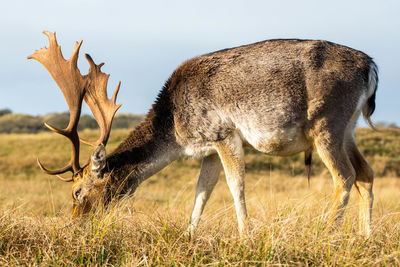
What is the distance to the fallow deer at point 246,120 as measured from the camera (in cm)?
710

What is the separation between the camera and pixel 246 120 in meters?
7.25

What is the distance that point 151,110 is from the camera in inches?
322

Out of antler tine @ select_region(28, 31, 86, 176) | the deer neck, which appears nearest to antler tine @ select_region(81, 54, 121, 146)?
antler tine @ select_region(28, 31, 86, 176)

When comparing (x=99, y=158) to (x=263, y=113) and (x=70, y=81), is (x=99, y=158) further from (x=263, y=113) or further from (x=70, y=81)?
(x=263, y=113)

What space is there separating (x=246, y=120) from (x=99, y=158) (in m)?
2.36

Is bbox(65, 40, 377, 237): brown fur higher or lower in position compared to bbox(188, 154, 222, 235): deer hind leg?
higher

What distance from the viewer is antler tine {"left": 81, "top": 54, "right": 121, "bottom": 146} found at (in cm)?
832

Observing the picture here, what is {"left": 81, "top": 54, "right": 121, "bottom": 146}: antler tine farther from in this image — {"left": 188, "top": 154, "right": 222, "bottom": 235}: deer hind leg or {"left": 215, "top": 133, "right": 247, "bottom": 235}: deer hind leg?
{"left": 215, "top": 133, "right": 247, "bottom": 235}: deer hind leg

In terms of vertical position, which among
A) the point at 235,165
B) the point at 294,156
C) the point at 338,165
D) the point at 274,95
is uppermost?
the point at 274,95

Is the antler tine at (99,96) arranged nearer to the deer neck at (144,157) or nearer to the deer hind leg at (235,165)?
the deer neck at (144,157)

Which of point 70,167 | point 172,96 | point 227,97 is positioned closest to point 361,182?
point 227,97

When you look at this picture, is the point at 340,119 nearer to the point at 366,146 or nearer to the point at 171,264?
the point at 171,264

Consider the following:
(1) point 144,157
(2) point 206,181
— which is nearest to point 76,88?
(1) point 144,157

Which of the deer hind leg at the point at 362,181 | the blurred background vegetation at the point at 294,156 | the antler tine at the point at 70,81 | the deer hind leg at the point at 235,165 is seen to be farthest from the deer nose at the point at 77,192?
the blurred background vegetation at the point at 294,156
